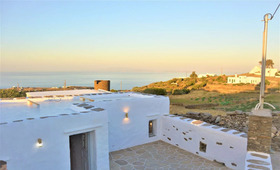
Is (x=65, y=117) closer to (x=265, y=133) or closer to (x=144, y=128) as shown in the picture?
(x=144, y=128)

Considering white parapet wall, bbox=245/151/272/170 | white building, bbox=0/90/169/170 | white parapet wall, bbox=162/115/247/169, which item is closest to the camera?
white parapet wall, bbox=245/151/272/170

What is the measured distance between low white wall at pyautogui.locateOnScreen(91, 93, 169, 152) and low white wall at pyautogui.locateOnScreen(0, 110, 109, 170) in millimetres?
2314

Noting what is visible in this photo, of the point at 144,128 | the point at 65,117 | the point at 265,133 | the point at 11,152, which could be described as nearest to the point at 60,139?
the point at 65,117

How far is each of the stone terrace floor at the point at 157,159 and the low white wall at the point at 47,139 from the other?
161 centimetres

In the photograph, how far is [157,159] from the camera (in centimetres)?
854

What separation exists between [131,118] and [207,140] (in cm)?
382

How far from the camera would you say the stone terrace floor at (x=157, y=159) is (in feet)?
25.6

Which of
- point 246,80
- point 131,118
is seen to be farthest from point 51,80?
point 246,80

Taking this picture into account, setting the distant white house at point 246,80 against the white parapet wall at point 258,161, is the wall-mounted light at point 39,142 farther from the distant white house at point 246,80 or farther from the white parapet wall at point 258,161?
the distant white house at point 246,80

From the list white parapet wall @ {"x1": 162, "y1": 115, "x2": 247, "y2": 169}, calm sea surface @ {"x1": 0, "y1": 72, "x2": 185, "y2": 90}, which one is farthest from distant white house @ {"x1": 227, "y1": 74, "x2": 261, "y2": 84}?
white parapet wall @ {"x1": 162, "y1": 115, "x2": 247, "y2": 169}

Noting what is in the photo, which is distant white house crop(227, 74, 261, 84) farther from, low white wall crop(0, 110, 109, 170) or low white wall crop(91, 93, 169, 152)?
low white wall crop(0, 110, 109, 170)

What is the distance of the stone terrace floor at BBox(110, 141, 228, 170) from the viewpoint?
780 cm

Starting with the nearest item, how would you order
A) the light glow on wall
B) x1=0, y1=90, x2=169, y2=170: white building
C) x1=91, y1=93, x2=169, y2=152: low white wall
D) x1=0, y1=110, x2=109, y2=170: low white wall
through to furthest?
x1=0, y1=110, x2=109, y2=170: low white wall < x1=0, y1=90, x2=169, y2=170: white building < the light glow on wall < x1=91, y1=93, x2=169, y2=152: low white wall

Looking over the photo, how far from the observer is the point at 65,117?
6.20 meters
